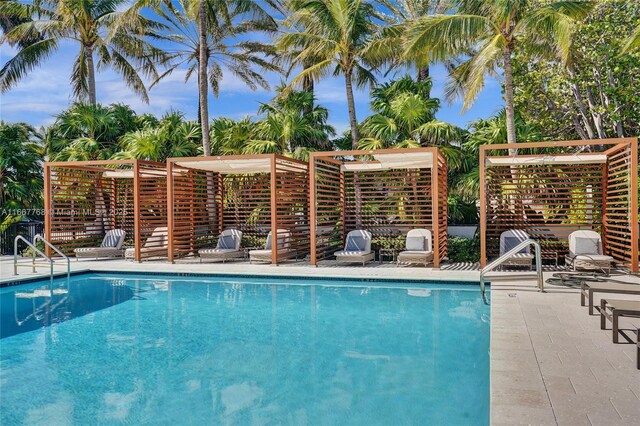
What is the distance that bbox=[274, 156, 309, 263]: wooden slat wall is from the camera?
13930mm

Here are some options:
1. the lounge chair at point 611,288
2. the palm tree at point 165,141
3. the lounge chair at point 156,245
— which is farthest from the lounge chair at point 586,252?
the palm tree at point 165,141

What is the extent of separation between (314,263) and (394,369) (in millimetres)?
7356

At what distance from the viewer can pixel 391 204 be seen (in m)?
15.0

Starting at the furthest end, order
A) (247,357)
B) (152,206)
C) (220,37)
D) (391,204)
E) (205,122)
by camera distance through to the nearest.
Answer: (220,37), (205,122), (152,206), (391,204), (247,357)

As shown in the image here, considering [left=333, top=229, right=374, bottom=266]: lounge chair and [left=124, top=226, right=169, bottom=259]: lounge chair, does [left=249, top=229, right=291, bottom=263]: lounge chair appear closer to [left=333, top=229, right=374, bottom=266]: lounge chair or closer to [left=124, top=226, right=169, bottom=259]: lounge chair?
[left=333, top=229, right=374, bottom=266]: lounge chair

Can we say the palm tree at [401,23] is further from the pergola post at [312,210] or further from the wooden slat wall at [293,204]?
the pergola post at [312,210]

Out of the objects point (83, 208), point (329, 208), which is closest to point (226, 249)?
point (329, 208)

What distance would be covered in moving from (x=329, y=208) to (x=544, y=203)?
5.51 meters

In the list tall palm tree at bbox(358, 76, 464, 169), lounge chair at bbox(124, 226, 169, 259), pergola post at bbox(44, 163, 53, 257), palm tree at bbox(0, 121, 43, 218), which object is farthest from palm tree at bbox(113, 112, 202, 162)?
tall palm tree at bbox(358, 76, 464, 169)

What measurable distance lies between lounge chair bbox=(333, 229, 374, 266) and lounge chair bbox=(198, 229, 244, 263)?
2967 mm

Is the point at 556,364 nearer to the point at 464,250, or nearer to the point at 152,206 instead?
the point at 464,250

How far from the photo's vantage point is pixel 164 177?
1636 cm

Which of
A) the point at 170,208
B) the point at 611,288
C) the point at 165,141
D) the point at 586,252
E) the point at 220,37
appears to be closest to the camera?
the point at 611,288

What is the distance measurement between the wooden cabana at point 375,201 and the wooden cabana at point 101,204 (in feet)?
15.6
